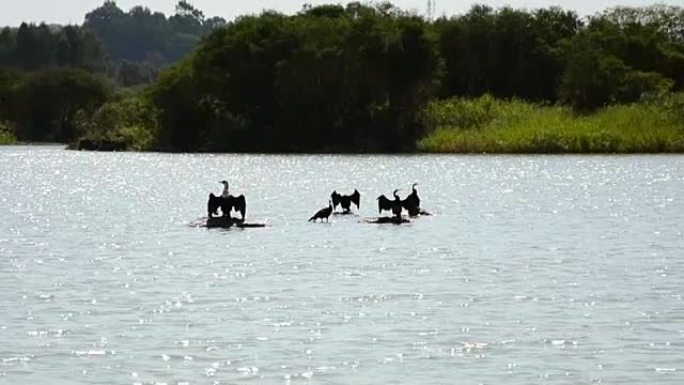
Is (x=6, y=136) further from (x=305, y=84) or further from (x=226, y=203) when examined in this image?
(x=226, y=203)

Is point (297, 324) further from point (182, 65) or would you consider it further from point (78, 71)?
point (78, 71)

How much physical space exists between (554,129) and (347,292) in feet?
197

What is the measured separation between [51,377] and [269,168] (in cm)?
5646

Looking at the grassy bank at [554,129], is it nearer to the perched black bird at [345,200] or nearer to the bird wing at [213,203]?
the perched black bird at [345,200]

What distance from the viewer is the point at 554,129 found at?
278 feet

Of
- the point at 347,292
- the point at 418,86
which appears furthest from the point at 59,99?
the point at 347,292

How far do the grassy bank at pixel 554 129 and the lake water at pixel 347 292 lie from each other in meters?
30.6

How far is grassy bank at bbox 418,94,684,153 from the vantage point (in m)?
83.6

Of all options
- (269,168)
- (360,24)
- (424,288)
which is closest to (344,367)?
(424,288)

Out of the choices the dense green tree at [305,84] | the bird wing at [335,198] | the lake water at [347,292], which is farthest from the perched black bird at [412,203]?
the dense green tree at [305,84]

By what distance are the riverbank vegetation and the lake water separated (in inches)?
1318

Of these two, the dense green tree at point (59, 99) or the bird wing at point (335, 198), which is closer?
the bird wing at point (335, 198)

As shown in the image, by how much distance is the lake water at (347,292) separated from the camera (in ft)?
62.3

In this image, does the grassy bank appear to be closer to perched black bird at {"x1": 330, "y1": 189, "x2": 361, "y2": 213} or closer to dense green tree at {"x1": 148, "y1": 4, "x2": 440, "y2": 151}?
dense green tree at {"x1": 148, "y1": 4, "x2": 440, "y2": 151}
